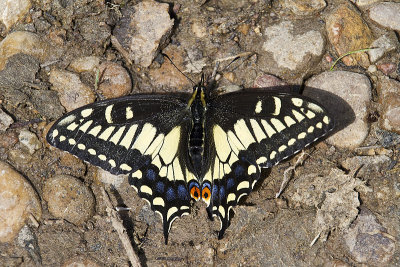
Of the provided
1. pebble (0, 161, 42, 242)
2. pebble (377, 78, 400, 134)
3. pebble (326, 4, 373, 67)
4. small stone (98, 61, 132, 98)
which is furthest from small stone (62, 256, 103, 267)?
pebble (326, 4, 373, 67)

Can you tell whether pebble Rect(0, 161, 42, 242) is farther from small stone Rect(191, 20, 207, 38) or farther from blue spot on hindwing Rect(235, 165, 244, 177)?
small stone Rect(191, 20, 207, 38)

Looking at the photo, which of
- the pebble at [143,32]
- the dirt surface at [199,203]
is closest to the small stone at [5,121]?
the dirt surface at [199,203]

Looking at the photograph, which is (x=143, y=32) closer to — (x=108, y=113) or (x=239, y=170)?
(x=108, y=113)

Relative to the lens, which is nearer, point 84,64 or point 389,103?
point 389,103

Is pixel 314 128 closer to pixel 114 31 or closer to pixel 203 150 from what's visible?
pixel 203 150

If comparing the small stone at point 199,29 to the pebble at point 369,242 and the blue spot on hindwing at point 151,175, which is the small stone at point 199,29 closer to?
the blue spot on hindwing at point 151,175

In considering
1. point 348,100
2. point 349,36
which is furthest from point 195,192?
point 349,36
